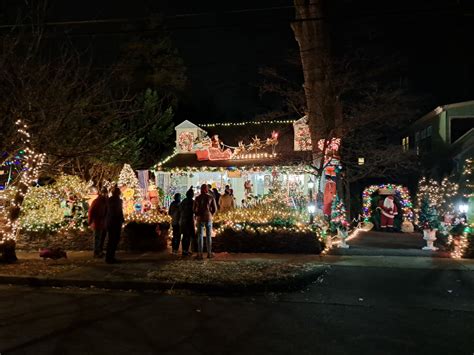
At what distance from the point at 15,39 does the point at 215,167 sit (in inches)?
502

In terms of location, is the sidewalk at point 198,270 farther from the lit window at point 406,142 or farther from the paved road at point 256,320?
the lit window at point 406,142

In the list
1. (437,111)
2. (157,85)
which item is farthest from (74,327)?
(157,85)

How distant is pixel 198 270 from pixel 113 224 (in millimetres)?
2610

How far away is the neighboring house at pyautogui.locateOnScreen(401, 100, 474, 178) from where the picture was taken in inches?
851

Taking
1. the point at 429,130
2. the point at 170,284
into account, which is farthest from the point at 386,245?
the point at 429,130

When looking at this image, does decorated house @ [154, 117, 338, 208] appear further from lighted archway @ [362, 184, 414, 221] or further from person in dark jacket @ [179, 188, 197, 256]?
person in dark jacket @ [179, 188, 197, 256]

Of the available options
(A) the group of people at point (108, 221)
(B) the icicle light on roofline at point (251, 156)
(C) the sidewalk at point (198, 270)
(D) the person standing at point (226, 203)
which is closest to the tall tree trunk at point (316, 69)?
(D) the person standing at point (226, 203)

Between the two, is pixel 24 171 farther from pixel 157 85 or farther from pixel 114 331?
pixel 157 85

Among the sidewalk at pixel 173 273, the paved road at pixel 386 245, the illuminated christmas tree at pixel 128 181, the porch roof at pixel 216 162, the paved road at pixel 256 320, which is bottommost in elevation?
the paved road at pixel 256 320

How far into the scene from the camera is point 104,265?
35.2ft

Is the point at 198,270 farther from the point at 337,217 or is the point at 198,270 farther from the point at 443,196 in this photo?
the point at 443,196

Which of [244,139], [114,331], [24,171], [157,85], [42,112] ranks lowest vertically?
[114,331]

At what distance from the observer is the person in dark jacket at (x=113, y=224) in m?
11.1

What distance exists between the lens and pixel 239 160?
23.5 meters
